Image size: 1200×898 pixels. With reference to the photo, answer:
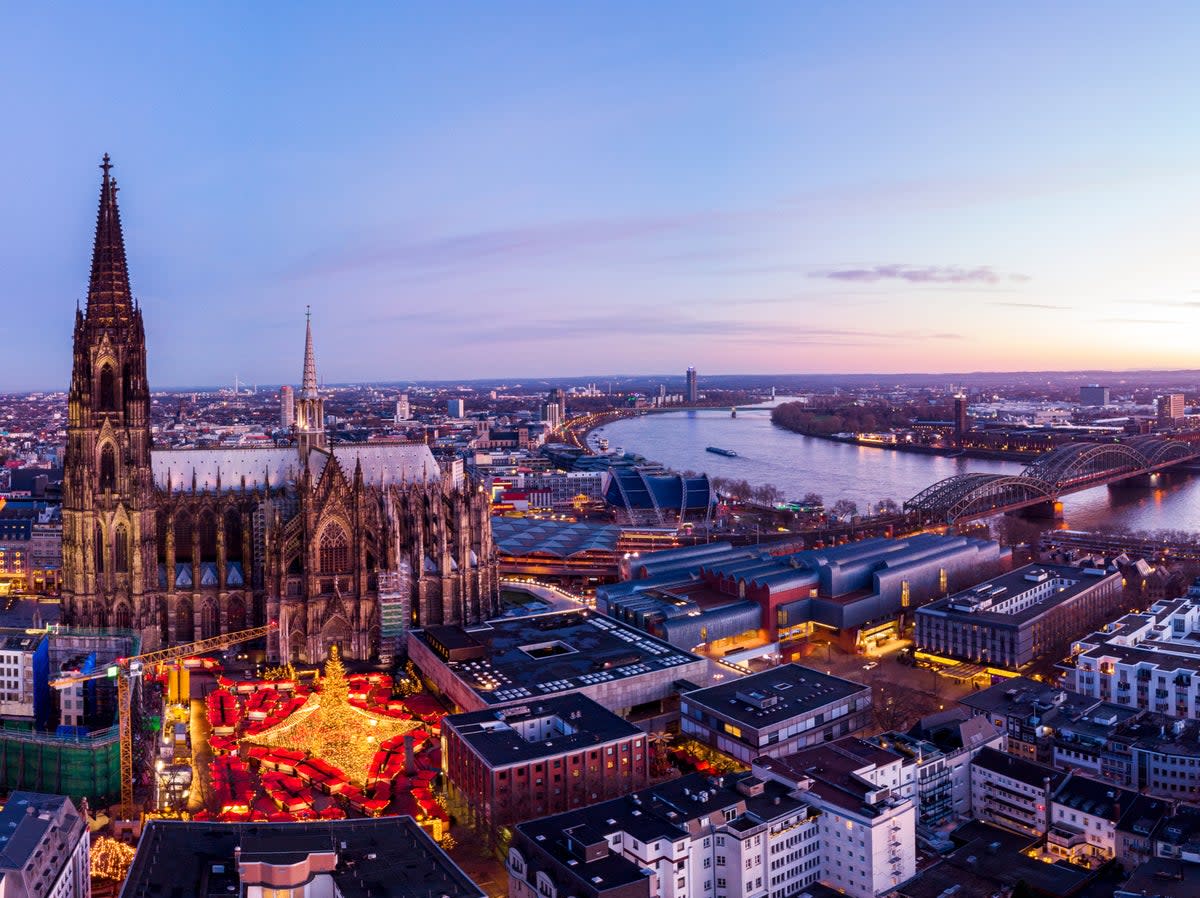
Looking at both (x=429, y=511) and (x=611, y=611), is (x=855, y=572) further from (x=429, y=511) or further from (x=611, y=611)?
(x=429, y=511)

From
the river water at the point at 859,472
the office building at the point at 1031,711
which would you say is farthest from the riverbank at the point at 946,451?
the office building at the point at 1031,711

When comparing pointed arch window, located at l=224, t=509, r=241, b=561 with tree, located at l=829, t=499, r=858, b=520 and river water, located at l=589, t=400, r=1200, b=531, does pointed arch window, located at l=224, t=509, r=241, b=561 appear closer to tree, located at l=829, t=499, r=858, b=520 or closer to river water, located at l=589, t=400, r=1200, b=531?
tree, located at l=829, t=499, r=858, b=520

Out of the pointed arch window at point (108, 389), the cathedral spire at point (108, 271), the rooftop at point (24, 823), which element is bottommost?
the rooftop at point (24, 823)

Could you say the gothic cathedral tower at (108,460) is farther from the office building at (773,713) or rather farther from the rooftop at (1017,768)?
the rooftop at (1017,768)

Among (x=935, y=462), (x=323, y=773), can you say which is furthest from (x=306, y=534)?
(x=935, y=462)

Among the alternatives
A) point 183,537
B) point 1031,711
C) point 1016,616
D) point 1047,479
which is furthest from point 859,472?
point 183,537
